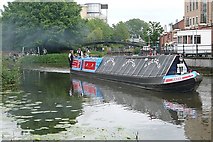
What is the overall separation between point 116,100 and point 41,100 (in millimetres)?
3133

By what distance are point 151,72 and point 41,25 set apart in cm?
3994

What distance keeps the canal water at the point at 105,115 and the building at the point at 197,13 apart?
36.3 metres

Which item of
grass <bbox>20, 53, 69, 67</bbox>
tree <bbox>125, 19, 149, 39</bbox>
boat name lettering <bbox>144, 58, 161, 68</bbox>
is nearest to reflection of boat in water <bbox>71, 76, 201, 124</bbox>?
boat name lettering <bbox>144, 58, 161, 68</bbox>

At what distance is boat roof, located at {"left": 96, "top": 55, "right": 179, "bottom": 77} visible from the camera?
20.2 metres

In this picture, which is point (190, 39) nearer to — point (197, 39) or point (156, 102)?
point (197, 39)

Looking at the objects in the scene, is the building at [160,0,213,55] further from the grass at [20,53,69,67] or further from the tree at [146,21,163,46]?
the grass at [20,53,69,67]

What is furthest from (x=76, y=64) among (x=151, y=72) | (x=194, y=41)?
(x=151, y=72)

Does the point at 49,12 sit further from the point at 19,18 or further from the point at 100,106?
the point at 100,106

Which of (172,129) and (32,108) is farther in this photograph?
(32,108)

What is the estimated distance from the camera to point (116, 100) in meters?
16.9

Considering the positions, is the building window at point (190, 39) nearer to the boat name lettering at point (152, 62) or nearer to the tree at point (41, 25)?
the boat name lettering at point (152, 62)

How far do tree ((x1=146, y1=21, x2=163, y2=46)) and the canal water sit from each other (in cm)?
4613

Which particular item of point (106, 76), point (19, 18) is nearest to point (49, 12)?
point (19, 18)

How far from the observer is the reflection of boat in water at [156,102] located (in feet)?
42.9
